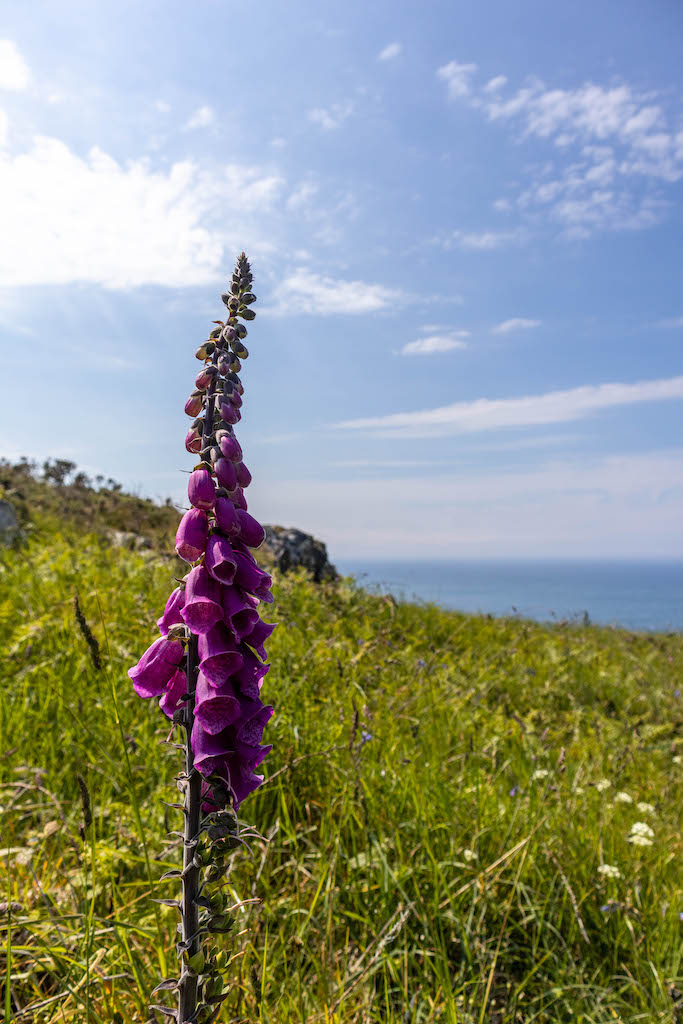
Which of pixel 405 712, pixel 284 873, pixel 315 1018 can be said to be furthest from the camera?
pixel 405 712

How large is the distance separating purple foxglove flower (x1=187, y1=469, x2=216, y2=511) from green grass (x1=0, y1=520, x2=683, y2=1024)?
100 cm

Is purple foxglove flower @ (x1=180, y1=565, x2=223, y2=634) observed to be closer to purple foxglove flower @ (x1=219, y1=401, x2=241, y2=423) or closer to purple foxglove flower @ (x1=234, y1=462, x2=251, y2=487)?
purple foxglove flower @ (x1=234, y1=462, x2=251, y2=487)

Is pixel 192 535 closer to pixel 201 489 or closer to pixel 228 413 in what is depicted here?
pixel 201 489

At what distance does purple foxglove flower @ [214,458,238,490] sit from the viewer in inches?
51.7

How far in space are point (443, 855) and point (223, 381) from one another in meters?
2.72

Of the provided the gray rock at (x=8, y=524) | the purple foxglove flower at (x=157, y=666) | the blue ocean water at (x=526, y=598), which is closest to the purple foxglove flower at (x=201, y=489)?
the purple foxglove flower at (x=157, y=666)

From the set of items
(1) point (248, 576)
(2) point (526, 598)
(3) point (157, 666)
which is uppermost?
(1) point (248, 576)

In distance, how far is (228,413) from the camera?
1.33 m

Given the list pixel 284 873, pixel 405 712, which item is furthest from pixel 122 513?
pixel 284 873

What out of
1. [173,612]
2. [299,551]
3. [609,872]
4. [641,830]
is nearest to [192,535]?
[173,612]

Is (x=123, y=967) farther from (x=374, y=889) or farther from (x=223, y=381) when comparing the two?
(x=223, y=381)

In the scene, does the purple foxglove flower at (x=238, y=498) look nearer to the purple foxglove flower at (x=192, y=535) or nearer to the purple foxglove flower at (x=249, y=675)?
the purple foxglove flower at (x=192, y=535)

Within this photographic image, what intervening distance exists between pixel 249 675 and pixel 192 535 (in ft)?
1.15

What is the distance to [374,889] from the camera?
8.95 ft
